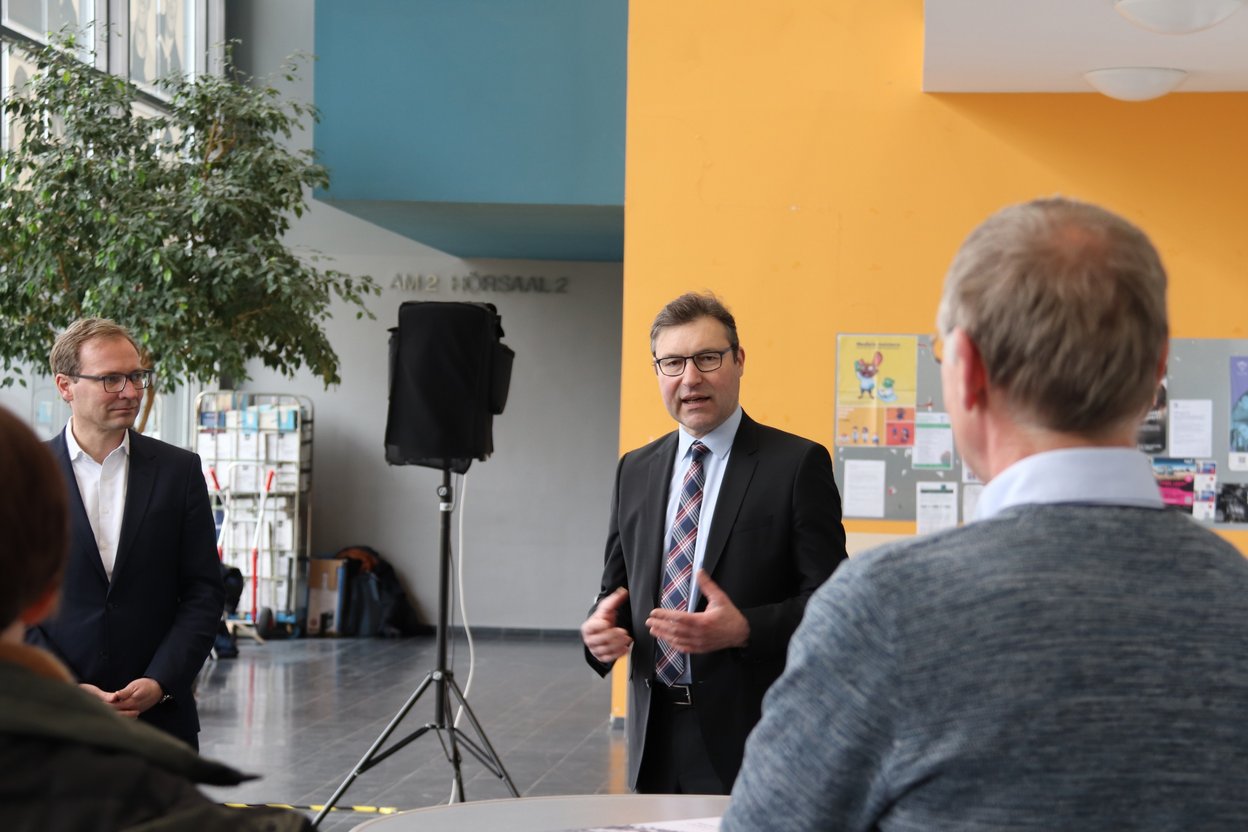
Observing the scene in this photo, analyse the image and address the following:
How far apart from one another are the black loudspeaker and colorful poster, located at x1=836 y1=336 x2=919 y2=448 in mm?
1695

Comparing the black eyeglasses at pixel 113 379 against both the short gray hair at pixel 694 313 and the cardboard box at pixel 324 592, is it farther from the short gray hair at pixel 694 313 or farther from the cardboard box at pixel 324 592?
the cardboard box at pixel 324 592

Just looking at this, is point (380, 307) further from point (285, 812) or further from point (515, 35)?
point (285, 812)

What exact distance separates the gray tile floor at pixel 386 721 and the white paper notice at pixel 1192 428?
2981 millimetres

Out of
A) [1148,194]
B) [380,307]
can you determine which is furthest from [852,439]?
[380,307]

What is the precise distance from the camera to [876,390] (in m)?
6.04

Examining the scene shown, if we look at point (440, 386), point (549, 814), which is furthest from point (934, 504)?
point (549, 814)

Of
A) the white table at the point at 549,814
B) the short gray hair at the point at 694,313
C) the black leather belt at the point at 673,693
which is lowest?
the white table at the point at 549,814

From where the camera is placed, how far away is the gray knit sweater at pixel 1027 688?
3.39 feet

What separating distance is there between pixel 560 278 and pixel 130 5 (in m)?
4.02

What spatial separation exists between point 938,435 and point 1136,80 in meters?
1.71

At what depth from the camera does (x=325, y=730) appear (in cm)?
728

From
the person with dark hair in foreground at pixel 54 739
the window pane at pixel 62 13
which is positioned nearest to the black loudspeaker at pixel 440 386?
the person with dark hair in foreground at pixel 54 739

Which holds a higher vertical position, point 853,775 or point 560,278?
point 560,278

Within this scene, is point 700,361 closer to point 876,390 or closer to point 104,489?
point 104,489
